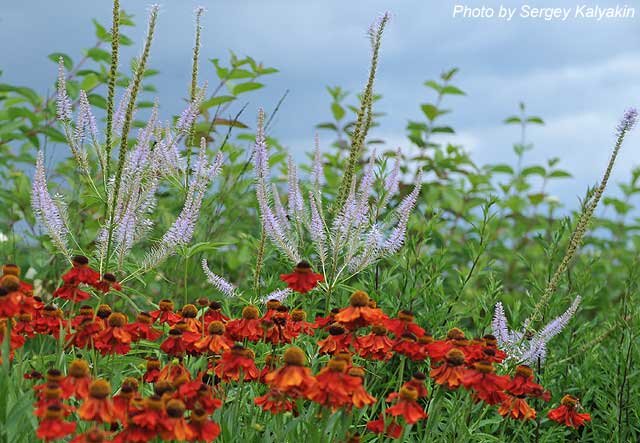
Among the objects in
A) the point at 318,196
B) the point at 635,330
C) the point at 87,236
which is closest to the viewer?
the point at 318,196

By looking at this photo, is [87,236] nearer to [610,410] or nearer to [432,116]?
[432,116]

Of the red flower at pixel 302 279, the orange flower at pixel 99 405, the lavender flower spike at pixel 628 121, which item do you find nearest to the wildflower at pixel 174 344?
the red flower at pixel 302 279

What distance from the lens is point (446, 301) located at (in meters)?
4.48

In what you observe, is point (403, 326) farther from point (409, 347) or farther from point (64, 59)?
point (64, 59)

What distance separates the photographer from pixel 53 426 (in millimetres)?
2131

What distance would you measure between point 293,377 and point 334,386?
13 centimetres

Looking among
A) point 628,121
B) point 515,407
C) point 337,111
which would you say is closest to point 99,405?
point 515,407

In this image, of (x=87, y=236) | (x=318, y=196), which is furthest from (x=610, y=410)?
(x=87, y=236)

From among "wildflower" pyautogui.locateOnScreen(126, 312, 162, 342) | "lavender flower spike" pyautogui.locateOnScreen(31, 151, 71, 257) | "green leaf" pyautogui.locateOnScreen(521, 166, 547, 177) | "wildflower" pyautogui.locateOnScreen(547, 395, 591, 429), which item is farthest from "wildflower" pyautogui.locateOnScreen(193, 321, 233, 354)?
"green leaf" pyautogui.locateOnScreen(521, 166, 547, 177)

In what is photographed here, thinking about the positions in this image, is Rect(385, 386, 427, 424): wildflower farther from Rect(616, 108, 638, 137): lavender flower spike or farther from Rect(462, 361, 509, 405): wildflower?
Rect(616, 108, 638, 137): lavender flower spike

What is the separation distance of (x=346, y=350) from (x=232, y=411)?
1.55 ft

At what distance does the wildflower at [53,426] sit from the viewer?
2.11 meters

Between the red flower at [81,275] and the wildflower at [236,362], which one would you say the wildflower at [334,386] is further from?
the red flower at [81,275]

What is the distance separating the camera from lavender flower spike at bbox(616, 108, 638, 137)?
3.82 m
